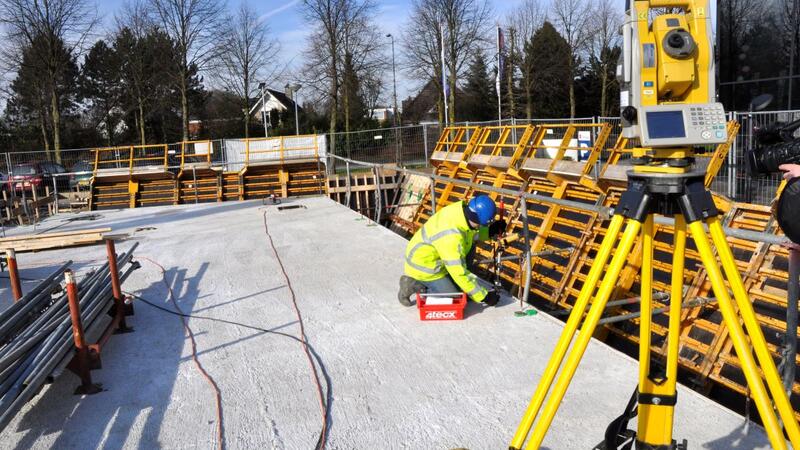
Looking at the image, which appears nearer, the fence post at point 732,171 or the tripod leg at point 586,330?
the tripod leg at point 586,330

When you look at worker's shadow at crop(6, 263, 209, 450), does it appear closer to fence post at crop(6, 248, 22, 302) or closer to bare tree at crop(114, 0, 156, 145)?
fence post at crop(6, 248, 22, 302)

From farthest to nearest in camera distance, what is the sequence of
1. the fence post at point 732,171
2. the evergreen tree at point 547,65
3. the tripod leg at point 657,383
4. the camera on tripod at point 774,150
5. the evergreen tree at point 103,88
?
the evergreen tree at point 103,88 < the evergreen tree at point 547,65 < the fence post at point 732,171 < the tripod leg at point 657,383 < the camera on tripod at point 774,150

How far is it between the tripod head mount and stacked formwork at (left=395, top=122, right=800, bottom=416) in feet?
7.42

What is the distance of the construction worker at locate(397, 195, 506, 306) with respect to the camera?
16.2 feet

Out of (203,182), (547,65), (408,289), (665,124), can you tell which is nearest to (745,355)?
(665,124)

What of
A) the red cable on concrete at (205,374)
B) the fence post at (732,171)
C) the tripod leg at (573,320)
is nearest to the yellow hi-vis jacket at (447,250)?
the red cable on concrete at (205,374)

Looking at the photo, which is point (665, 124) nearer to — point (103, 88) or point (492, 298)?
point (492, 298)

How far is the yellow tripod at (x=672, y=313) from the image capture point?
1.97 m

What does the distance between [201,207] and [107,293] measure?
414 inches

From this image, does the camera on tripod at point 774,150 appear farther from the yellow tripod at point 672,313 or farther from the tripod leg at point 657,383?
the tripod leg at point 657,383

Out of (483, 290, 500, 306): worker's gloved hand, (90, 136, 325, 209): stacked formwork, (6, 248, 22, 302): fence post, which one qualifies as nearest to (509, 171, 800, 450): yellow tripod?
(483, 290, 500, 306): worker's gloved hand

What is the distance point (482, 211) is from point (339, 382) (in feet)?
6.01

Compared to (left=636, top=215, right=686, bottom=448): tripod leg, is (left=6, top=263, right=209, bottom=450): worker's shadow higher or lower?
lower

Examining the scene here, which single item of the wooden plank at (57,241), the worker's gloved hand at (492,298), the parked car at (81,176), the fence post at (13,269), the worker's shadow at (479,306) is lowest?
the worker's shadow at (479,306)
